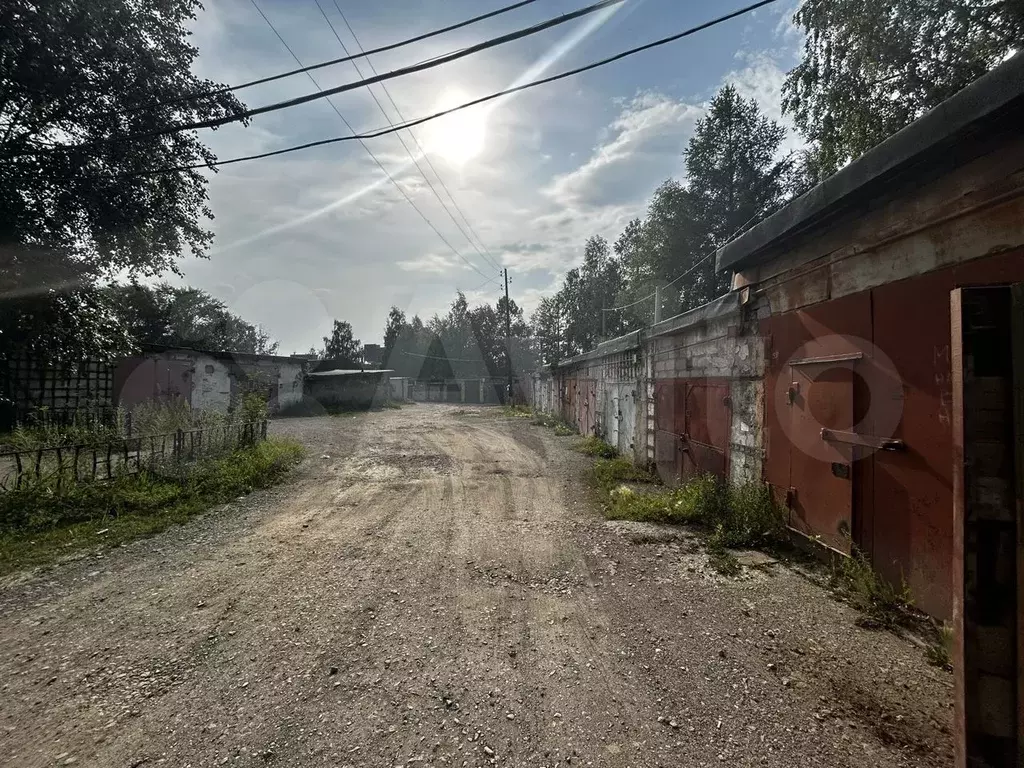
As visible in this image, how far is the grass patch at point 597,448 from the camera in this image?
1141cm

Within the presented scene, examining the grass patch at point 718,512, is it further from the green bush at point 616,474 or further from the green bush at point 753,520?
Answer: the green bush at point 616,474

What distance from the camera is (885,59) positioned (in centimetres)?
976

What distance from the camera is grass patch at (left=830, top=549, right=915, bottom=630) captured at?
323cm

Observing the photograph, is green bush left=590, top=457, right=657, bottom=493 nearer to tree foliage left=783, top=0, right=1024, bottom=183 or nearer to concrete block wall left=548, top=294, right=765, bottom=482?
concrete block wall left=548, top=294, right=765, bottom=482

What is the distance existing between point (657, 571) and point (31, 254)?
10650mm

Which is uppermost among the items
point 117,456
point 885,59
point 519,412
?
point 885,59

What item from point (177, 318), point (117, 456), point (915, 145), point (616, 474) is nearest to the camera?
point (915, 145)

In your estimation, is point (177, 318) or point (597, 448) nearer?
point (597, 448)

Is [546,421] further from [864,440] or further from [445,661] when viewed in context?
[445,661]

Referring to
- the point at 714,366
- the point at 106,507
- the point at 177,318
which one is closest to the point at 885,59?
the point at 714,366

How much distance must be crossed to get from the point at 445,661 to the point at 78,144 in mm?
8924

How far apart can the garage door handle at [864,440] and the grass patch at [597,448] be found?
23.4 ft

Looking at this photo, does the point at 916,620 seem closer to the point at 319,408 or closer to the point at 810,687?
the point at 810,687

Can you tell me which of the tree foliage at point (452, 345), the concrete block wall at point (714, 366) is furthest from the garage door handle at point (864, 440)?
the tree foliage at point (452, 345)
